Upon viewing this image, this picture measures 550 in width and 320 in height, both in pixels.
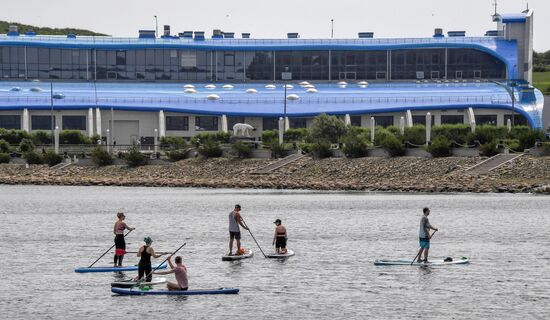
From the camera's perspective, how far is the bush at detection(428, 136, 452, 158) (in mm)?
109562

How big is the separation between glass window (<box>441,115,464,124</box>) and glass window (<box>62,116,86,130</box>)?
41118 millimetres

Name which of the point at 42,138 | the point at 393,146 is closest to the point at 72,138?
the point at 42,138

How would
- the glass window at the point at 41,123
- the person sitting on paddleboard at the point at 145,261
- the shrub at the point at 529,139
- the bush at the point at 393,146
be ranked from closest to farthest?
the person sitting on paddleboard at the point at 145,261, the shrub at the point at 529,139, the bush at the point at 393,146, the glass window at the point at 41,123

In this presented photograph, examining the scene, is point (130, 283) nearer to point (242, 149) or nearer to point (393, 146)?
point (393, 146)

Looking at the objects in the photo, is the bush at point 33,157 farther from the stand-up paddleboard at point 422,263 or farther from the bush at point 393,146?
the stand-up paddleboard at point 422,263

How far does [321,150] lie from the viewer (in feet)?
388

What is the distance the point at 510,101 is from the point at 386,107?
14.0m

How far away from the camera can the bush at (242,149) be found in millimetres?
121125

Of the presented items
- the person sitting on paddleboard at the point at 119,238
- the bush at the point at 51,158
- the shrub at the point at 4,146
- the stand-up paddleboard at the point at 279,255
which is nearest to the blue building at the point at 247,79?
the shrub at the point at 4,146

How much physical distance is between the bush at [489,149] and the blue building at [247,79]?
3957 cm

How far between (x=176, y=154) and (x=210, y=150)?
136 inches

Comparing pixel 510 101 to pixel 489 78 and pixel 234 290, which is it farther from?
pixel 234 290

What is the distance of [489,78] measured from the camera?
164375 mm

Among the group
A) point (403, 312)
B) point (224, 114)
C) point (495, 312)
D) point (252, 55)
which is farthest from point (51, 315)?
point (252, 55)
